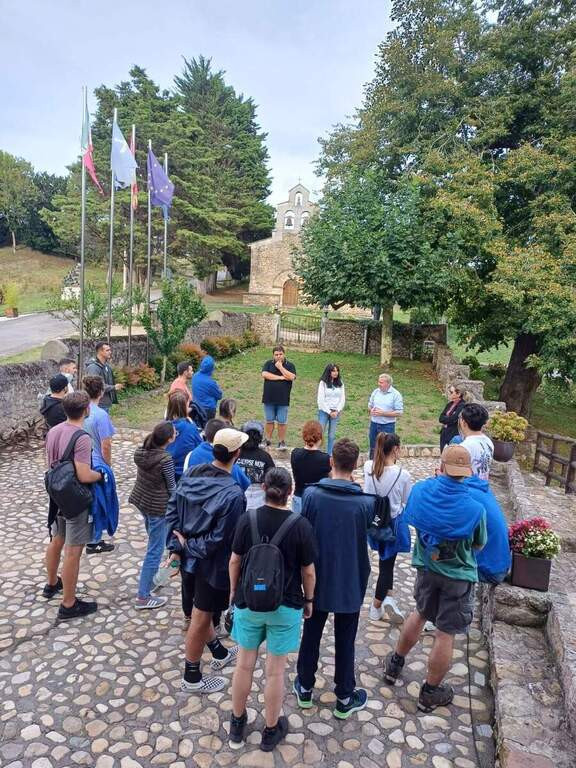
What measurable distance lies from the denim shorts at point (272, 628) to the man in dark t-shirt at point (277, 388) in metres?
5.38

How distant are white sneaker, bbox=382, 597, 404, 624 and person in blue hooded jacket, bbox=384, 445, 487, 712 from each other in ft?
3.07

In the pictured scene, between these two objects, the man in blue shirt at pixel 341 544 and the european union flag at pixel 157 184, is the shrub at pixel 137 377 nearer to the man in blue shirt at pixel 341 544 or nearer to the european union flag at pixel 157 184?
the european union flag at pixel 157 184

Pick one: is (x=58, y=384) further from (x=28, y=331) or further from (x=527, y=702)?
(x=28, y=331)

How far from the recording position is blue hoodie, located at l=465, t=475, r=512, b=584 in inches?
141

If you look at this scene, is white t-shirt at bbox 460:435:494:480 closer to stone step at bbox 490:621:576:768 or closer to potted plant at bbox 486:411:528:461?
stone step at bbox 490:621:576:768

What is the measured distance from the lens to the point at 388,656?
12.7 feet

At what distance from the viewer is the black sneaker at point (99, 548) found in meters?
5.55

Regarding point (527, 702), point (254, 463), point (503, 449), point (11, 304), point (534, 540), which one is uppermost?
point (11, 304)

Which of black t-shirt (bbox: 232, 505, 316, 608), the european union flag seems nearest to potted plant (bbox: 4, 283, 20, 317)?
the european union flag

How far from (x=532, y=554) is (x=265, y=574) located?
252cm

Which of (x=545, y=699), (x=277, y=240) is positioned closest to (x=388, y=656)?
(x=545, y=699)

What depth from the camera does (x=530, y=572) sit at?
4.13 meters

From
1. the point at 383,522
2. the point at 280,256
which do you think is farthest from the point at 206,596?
the point at 280,256

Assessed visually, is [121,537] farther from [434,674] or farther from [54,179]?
[54,179]
